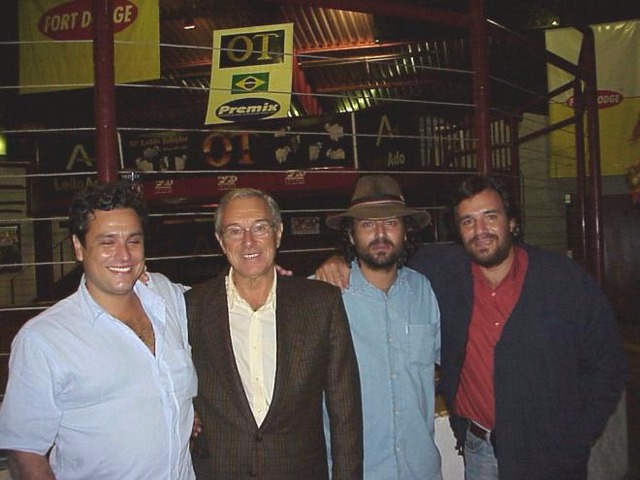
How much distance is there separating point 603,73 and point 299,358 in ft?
21.9

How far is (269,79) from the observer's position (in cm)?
391

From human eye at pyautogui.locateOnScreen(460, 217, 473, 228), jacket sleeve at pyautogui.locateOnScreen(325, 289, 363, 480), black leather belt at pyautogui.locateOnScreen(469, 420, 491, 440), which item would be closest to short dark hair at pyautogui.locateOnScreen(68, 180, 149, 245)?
jacket sleeve at pyautogui.locateOnScreen(325, 289, 363, 480)

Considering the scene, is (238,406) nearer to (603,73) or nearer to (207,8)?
(603,73)

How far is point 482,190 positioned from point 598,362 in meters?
0.83

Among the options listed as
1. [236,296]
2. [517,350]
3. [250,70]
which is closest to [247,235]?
[236,296]

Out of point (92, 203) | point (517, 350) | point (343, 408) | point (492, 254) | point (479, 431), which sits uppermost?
point (92, 203)

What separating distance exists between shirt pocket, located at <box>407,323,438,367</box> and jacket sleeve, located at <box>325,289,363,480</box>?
1.04 feet

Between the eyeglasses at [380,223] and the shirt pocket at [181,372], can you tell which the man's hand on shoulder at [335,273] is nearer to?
the eyeglasses at [380,223]

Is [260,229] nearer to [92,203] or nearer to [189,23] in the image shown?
[92,203]

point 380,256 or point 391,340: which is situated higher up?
point 380,256

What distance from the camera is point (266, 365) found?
2.17 meters

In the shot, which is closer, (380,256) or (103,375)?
(103,375)

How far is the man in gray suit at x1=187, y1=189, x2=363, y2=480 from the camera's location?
2.11 m

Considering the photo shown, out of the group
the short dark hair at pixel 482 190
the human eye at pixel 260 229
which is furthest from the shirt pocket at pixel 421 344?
the human eye at pixel 260 229
